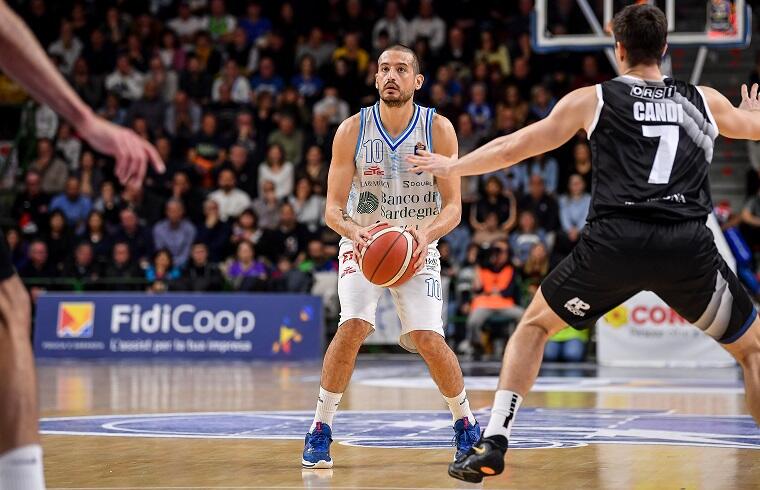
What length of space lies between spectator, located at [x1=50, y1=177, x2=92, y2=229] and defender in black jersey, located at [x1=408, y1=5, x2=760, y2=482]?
14.8 m

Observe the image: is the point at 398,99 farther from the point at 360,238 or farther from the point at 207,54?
the point at 207,54

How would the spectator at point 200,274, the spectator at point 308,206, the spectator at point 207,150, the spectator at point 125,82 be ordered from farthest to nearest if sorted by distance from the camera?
the spectator at point 125,82 < the spectator at point 207,150 < the spectator at point 308,206 < the spectator at point 200,274

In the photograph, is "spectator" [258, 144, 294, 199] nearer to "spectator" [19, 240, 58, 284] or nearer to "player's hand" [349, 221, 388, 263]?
"spectator" [19, 240, 58, 284]

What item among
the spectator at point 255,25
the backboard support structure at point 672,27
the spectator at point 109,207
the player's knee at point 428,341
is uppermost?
the spectator at point 255,25

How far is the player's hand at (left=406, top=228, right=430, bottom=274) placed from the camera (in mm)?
6414

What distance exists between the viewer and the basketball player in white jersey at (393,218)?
6.60 m

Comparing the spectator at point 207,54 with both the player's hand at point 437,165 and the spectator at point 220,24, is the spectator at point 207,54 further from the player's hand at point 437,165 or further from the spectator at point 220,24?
the player's hand at point 437,165

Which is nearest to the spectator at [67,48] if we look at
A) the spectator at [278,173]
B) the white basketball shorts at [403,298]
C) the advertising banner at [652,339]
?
the spectator at [278,173]

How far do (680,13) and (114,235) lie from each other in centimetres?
913

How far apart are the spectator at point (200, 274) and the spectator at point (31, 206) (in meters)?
3.08

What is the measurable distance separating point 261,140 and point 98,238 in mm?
3224

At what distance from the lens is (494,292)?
635 inches

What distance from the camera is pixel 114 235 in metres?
18.5

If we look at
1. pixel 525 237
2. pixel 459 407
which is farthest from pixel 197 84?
pixel 459 407
